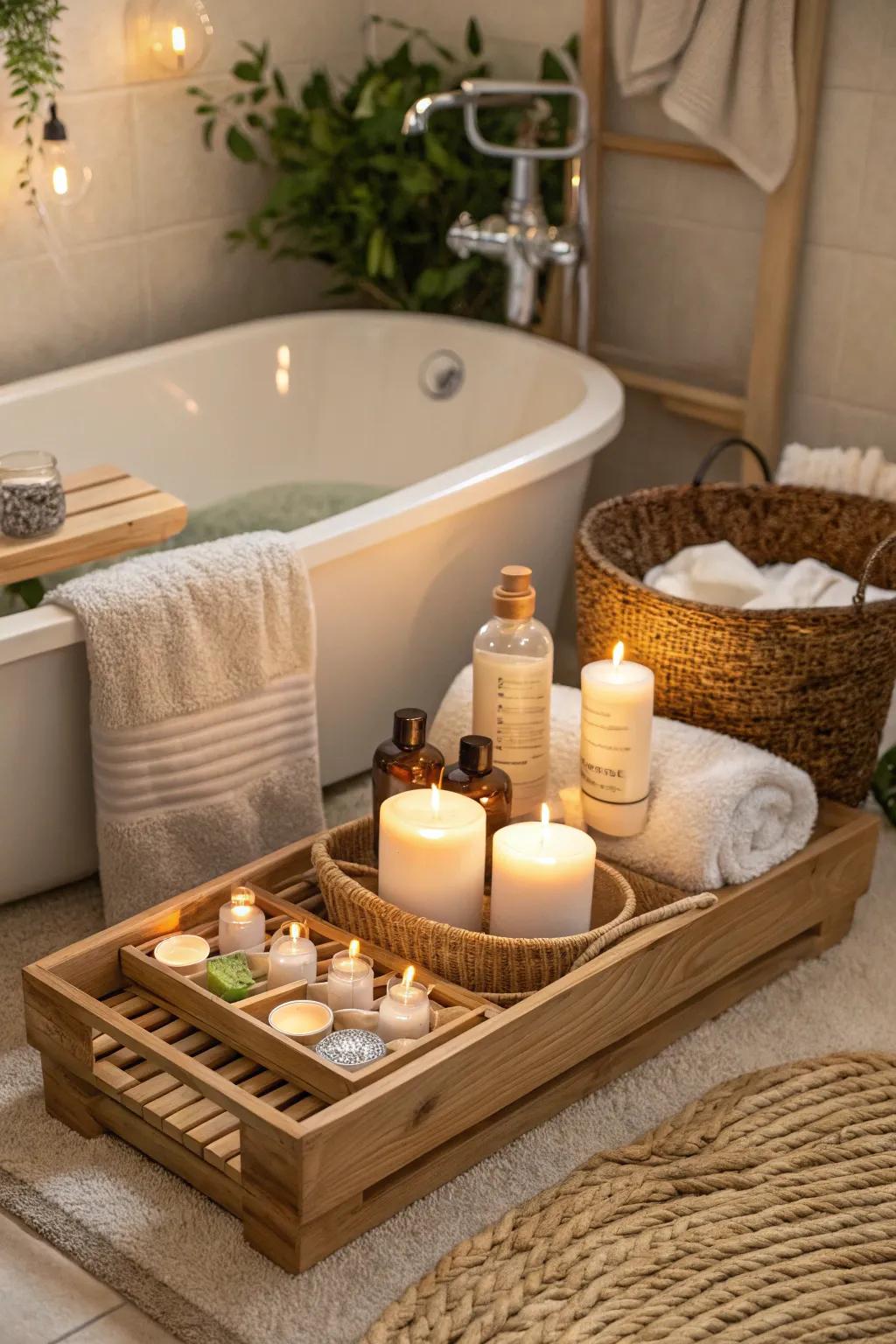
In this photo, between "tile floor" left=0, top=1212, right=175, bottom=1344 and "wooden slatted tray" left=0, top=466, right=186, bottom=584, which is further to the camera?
"wooden slatted tray" left=0, top=466, right=186, bottom=584

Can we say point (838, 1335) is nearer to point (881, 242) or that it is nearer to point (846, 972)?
point (846, 972)

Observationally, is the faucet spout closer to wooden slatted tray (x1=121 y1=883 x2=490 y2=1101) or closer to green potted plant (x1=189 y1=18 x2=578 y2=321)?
green potted plant (x1=189 y1=18 x2=578 y2=321)

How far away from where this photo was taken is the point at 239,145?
3221mm

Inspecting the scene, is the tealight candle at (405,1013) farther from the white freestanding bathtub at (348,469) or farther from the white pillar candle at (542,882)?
the white freestanding bathtub at (348,469)

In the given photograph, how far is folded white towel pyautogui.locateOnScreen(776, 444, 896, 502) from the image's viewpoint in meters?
2.69

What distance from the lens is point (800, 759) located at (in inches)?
90.7

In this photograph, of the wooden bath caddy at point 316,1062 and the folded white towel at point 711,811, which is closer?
the wooden bath caddy at point 316,1062

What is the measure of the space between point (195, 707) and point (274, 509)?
935 mm

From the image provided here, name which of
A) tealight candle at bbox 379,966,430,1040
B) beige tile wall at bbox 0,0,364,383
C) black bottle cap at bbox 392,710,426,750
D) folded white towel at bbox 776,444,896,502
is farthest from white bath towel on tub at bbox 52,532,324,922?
beige tile wall at bbox 0,0,364,383

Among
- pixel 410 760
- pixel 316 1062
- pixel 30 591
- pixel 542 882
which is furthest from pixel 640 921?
pixel 30 591

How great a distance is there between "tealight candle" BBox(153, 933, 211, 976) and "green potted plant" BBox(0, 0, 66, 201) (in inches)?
A: 56.7

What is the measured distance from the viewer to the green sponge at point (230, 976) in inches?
74.8

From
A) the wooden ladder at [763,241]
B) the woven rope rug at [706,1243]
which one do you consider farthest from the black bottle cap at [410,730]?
the wooden ladder at [763,241]

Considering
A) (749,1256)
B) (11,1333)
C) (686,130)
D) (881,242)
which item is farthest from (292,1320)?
(686,130)
